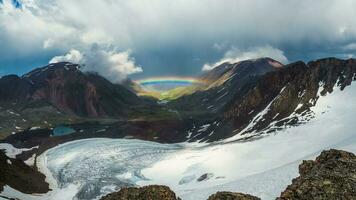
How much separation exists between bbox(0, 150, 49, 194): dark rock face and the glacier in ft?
9.68

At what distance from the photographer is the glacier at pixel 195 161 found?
323 feet

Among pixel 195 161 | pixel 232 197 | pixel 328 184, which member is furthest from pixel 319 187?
pixel 195 161

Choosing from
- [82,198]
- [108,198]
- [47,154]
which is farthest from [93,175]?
[108,198]

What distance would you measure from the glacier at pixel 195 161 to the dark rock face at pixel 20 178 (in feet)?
9.68

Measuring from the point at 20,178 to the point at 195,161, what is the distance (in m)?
44.2

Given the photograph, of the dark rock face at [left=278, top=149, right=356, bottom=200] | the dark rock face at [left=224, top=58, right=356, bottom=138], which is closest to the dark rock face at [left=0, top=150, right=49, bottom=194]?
the dark rock face at [left=224, top=58, right=356, bottom=138]

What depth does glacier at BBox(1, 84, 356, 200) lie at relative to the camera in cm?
9855

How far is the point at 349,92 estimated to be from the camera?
141 m

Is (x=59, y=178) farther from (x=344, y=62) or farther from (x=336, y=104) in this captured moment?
(x=344, y=62)

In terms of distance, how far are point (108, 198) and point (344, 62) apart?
Result: 5894 inches

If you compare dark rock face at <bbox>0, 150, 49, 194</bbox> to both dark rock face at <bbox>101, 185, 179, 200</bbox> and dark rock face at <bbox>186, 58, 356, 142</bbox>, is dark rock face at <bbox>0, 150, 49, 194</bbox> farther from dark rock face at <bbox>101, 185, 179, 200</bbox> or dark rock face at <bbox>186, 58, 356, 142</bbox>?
dark rock face at <bbox>101, 185, 179, 200</bbox>

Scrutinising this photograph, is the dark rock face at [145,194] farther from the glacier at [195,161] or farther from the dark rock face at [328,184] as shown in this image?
the glacier at [195,161]

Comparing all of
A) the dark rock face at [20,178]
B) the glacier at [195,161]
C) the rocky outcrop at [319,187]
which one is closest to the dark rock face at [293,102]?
the glacier at [195,161]

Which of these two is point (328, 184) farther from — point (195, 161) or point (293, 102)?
point (293, 102)
